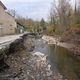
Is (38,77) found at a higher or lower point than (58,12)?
lower

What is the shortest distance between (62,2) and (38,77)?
161 ft

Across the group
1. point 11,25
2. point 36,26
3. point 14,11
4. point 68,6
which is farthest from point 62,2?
point 14,11

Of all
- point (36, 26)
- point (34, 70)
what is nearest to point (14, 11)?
point (36, 26)

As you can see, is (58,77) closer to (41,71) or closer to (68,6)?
(41,71)

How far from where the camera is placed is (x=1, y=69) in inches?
616

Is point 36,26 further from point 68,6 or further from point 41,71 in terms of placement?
point 41,71

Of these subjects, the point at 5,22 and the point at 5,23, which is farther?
the point at 5,23

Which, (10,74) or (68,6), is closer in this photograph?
(10,74)

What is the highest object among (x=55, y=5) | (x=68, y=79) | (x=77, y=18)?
(x=55, y=5)

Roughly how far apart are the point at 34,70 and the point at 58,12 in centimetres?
4894

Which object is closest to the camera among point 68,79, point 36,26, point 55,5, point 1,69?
point 68,79

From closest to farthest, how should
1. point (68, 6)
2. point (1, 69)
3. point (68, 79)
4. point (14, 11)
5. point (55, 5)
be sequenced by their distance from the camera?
point (68, 79), point (1, 69), point (68, 6), point (55, 5), point (14, 11)

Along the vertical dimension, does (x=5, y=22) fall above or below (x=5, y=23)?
above

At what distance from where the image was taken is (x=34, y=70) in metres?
17.2
